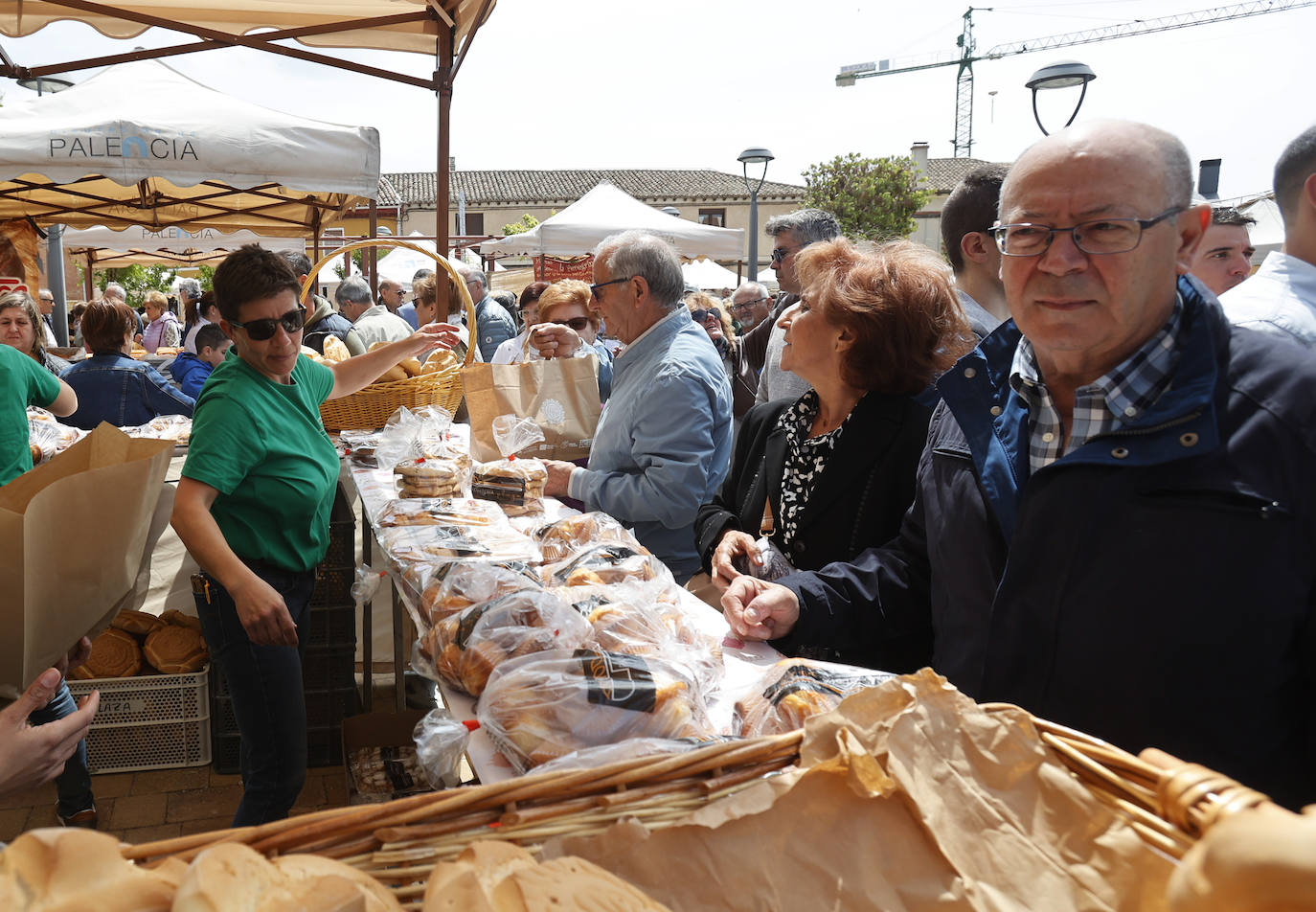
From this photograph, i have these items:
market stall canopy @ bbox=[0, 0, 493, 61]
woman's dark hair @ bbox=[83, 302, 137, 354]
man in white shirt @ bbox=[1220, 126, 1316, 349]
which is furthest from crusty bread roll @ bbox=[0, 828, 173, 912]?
woman's dark hair @ bbox=[83, 302, 137, 354]

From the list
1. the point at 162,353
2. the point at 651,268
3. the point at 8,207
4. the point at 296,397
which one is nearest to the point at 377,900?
the point at 296,397

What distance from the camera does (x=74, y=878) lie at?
25.5 inches

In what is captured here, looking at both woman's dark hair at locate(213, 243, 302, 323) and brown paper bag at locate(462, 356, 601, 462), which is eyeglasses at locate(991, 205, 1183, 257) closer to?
woman's dark hair at locate(213, 243, 302, 323)

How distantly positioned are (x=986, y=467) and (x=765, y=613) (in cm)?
53

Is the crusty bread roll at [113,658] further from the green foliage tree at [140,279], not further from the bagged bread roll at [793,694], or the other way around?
the green foliage tree at [140,279]

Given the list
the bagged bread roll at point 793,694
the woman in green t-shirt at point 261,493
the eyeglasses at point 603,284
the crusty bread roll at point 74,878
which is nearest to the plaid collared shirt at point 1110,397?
the bagged bread roll at point 793,694

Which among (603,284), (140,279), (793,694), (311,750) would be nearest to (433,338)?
(603,284)

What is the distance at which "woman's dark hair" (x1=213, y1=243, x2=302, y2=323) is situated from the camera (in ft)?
8.76

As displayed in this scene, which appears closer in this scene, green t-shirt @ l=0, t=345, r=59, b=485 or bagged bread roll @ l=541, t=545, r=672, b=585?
bagged bread roll @ l=541, t=545, r=672, b=585

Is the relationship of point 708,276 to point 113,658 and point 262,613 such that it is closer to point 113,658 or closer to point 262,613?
point 113,658

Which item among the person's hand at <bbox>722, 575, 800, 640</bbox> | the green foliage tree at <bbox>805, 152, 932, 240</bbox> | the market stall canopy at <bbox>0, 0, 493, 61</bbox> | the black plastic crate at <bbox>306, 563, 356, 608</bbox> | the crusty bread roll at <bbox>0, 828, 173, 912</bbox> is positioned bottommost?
the black plastic crate at <bbox>306, 563, 356, 608</bbox>

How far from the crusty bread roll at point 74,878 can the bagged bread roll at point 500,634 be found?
84 centimetres

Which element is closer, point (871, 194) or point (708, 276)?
point (708, 276)

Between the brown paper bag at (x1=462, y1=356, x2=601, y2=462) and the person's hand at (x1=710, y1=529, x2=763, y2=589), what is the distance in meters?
1.49
